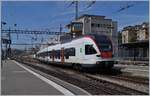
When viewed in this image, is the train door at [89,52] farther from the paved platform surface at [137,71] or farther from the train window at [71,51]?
the train window at [71,51]

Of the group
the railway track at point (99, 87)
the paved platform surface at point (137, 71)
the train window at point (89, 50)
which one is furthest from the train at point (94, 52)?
the paved platform surface at point (137, 71)

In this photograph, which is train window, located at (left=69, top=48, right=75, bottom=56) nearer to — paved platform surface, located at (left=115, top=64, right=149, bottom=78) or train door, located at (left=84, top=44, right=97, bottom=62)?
train door, located at (left=84, top=44, right=97, bottom=62)

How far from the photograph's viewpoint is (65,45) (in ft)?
119

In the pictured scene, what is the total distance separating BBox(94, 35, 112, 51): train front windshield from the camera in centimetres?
2656

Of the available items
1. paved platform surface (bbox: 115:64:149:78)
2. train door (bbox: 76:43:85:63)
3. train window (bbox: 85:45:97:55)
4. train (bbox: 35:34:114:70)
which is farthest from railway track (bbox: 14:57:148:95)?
paved platform surface (bbox: 115:64:149:78)

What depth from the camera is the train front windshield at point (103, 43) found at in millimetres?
26559

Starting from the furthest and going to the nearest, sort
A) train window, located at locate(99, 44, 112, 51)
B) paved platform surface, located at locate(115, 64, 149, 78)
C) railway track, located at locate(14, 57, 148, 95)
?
train window, located at locate(99, 44, 112, 51)
paved platform surface, located at locate(115, 64, 149, 78)
railway track, located at locate(14, 57, 148, 95)

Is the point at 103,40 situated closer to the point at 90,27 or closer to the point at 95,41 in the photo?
the point at 95,41

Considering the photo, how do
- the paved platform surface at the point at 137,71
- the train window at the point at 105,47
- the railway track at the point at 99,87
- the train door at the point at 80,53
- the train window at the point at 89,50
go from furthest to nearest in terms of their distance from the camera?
the train door at the point at 80,53 → the train window at the point at 89,50 → the train window at the point at 105,47 → the paved platform surface at the point at 137,71 → the railway track at the point at 99,87

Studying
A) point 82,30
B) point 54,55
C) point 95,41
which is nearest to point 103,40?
point 95,41

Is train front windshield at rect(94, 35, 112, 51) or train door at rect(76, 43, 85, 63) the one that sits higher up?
train front windshield at rect(94, 35, 112, 51)

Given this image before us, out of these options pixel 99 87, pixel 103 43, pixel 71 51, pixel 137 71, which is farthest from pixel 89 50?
pixel 99 87

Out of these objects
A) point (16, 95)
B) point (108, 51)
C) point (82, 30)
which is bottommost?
point (16, 95)

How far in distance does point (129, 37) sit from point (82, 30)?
19267mm
